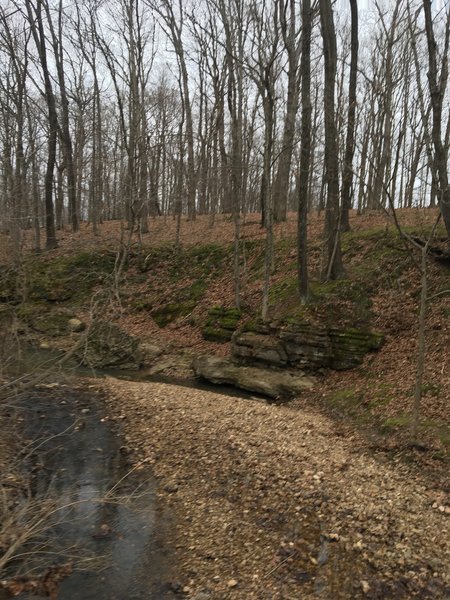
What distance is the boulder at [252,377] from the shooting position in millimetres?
10977

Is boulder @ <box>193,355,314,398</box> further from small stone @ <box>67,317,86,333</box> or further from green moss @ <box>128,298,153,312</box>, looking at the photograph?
green moss @ <box>128,298,153,312</box>

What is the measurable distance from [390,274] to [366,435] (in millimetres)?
6095

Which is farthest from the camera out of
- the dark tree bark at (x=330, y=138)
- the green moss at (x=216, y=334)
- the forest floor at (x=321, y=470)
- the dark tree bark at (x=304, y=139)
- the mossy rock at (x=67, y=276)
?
the mossy rock at (x=67, y=276)

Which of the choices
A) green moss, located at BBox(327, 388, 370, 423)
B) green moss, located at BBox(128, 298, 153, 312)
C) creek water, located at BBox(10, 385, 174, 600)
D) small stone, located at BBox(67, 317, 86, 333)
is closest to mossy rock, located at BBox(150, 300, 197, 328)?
green moss, located at BBox(128, 298, 153, 312)

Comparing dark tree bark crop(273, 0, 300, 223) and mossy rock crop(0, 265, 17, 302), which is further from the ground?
dark tree bark crop(273, 0, 300, 223)

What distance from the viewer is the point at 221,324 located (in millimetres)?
14625

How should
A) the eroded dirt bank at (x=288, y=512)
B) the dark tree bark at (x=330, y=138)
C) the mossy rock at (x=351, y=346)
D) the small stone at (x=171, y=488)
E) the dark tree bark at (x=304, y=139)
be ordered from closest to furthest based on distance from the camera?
the eroded dirt bank at (x=288, y=512)
the small stone at (x=171, y=488)
the mossy rock at (x=351, y=346)
the dark tree bark at (x=304, y=139)
the dark tree bark at (x=330, y=138)

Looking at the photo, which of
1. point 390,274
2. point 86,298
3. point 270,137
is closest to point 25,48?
point 86,298

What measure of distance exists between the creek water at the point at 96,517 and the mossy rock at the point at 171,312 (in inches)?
304

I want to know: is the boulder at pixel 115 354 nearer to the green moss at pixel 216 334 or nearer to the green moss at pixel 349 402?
the green moss at pixel 216 334

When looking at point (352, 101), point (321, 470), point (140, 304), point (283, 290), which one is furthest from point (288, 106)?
point (321, 470)

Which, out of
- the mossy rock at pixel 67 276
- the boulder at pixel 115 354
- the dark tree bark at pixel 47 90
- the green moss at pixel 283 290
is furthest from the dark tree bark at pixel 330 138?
the dark tree bark at pixel 47 90

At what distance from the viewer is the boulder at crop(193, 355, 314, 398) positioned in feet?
36.0

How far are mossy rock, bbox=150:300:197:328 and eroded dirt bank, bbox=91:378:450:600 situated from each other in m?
7.77
